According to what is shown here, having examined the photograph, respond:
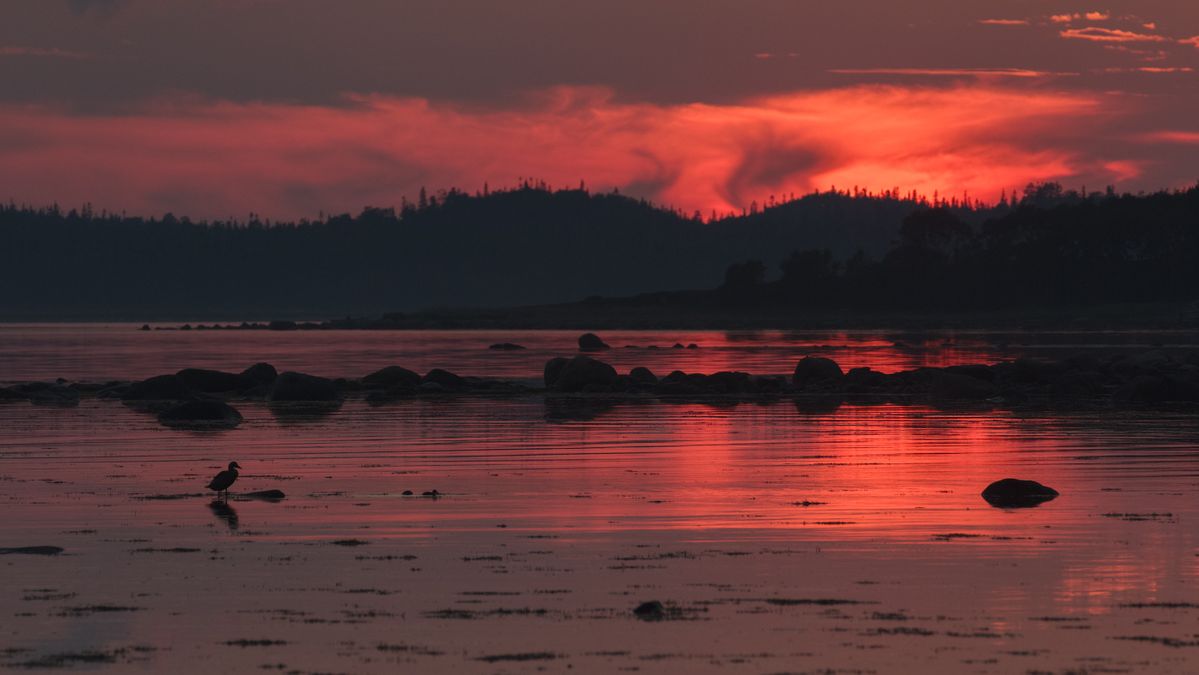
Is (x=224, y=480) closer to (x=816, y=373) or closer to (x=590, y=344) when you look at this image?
(x=816, y=373)

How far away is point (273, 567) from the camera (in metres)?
17.0

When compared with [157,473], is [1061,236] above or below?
above

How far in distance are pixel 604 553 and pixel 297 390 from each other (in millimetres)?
31703

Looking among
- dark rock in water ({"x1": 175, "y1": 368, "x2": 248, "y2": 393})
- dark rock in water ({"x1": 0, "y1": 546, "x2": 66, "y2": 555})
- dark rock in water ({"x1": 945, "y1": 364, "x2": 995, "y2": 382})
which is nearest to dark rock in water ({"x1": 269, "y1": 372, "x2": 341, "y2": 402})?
dark rock in water ({"x1": 175, "y1": 368, "x2": 248, "y2": 393})

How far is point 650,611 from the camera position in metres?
14.3

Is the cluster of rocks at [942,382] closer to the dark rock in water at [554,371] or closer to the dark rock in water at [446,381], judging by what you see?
the dark rock in water at [554,371]

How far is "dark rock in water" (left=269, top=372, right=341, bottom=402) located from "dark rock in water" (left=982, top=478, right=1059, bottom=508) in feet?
94.7

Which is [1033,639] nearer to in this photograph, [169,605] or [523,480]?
[169,605]

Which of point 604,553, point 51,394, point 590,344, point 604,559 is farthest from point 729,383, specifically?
→ point 590,344

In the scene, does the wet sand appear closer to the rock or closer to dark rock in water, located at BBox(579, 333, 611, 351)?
the rock

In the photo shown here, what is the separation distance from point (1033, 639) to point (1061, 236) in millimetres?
182379

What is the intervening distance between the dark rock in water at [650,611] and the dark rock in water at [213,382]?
39977 mm

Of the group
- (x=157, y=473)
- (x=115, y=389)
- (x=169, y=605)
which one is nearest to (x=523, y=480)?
(x=157, y=473)

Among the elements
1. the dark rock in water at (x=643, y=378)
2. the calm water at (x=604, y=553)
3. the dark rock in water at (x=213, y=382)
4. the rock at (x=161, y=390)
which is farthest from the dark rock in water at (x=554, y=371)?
the calm water at (x=604, y=553)
